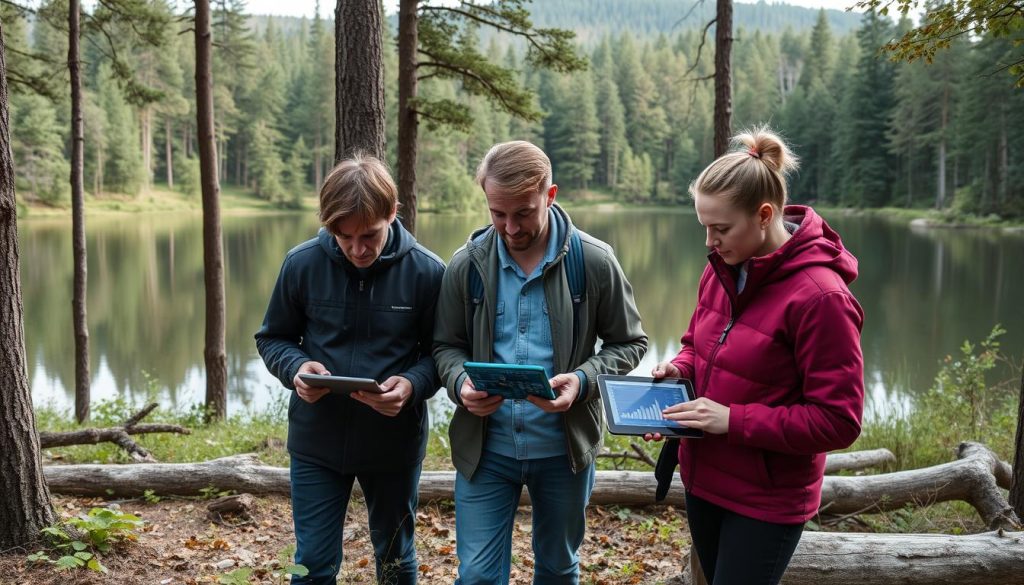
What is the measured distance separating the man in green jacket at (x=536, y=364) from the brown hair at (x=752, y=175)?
506 mm

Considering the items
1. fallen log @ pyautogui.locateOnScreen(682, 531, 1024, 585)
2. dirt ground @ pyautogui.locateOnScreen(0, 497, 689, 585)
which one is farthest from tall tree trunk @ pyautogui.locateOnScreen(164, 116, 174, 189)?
fallen log @ pyautogui.locateOnScreen(682, 531, 1024, 585)

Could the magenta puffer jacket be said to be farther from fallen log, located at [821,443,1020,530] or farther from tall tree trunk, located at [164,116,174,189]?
tall tree trunk, located at [164,116,174,189]

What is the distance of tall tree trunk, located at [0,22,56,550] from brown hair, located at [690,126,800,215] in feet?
9.74

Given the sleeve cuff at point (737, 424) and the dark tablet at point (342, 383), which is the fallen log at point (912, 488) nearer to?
the sleeve cuff at point (737, 424)

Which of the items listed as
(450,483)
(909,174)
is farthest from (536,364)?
(909,174)

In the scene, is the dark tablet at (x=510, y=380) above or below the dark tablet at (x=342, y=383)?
above

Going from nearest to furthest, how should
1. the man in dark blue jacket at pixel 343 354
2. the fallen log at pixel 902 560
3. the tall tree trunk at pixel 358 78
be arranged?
the man in dark blue jacket at pixel 343 354 < the fallen log at pixel 902 560 < the tall tree trunk at pixel 358 78

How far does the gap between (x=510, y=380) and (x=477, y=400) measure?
0.20 meters

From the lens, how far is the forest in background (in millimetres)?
35250

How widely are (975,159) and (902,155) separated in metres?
8.52

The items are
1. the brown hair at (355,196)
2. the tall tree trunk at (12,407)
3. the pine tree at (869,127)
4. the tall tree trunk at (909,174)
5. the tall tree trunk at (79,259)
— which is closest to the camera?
the brown hair at (355,196)

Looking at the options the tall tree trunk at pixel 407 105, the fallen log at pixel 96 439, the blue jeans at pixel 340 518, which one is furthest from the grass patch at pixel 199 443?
the blue jeans at pixel 340 518

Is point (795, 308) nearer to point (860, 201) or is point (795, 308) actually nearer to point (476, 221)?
point (476, 221)

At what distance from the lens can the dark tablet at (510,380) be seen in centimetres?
223
